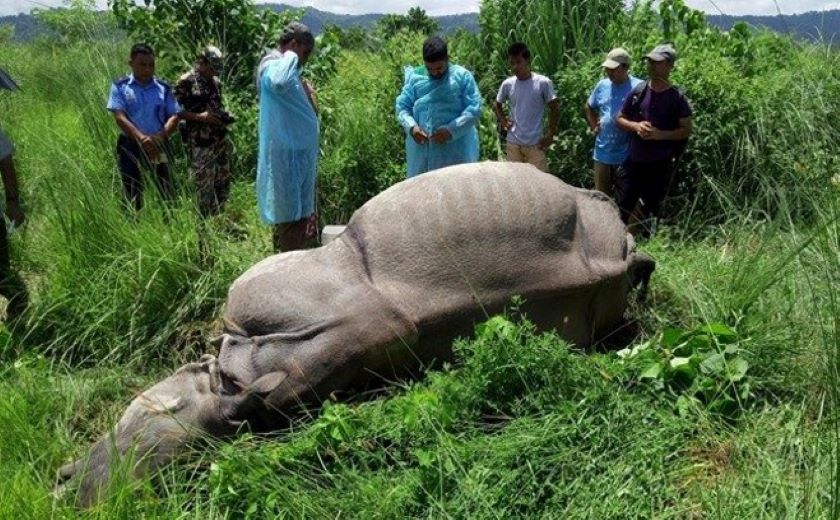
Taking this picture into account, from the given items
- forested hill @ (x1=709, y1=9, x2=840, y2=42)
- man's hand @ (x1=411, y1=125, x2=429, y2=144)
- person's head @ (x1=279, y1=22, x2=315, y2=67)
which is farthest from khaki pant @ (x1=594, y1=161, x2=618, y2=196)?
person's head @ (x1=279, y1=22, x2=315, y2=67)

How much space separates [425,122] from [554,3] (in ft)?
8.08

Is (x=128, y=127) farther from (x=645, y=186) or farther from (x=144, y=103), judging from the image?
(x=645, y=186)

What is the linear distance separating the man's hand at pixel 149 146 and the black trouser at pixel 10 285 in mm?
1278

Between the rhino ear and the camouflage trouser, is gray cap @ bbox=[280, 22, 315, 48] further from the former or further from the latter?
the rhino ear

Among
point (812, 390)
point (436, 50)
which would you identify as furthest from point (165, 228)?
point (812, 390)

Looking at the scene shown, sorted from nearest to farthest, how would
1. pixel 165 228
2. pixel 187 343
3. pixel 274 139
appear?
pixel 187 343 → pixel 165 228 → pixel 274 139

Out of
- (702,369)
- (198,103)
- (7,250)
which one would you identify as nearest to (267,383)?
(702,369)

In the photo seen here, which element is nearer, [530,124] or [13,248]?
[13,248]

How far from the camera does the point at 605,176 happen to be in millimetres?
5414

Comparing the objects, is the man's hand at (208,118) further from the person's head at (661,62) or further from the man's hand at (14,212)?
the person's head at (661,62)

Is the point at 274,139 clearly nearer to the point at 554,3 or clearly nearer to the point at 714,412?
the point at 714,412

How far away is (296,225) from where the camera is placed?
188 inches

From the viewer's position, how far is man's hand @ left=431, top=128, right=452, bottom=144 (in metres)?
4.78

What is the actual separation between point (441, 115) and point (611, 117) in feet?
3.87
